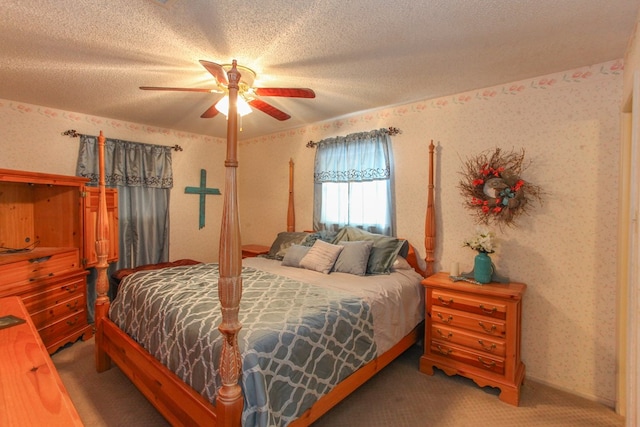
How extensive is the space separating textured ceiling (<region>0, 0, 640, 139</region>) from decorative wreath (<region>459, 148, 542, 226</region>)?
64 cm

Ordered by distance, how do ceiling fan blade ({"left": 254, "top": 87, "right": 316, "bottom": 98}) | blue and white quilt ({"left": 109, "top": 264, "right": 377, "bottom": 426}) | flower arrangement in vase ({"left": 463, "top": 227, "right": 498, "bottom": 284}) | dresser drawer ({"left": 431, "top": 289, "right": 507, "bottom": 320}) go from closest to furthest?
blue and white quilt ({"left": 109, "top": 264, "right": 377, "bottom": 426}) → ceiling fan blade ({"left": 254, "top": 87, "right": 316, "bottom": 98}) → dresser drawer ({"left": 431, "top": 289, "right": 507, "bottom": 320}) → flower arrangement in vase ({"left": 463, "top": 227, "right": 498, "bottom": 284})

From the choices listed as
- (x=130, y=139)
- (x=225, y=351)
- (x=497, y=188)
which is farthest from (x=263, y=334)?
(x=130, y=139)

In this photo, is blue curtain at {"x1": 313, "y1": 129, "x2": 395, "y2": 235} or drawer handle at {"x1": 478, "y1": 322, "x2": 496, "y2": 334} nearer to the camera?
drawer handle at {"x1": 478, "y1": 322, "x2": 496, "y2": 334}

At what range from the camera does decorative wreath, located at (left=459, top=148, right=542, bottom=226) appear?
2.43 metres

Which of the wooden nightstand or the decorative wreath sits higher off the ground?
the decorative wreath

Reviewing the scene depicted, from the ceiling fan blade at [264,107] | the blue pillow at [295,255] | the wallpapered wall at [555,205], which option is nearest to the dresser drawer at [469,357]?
the wallpapered wall at [555,205]

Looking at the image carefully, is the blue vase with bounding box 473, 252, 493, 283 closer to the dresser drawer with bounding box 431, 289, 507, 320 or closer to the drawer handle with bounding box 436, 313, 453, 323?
the dresser drawer with bounding box 431, 289, 507, 320

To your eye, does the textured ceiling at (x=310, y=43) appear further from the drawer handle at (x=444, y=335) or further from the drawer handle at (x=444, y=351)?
the drawer handle at (x=444, y=351)

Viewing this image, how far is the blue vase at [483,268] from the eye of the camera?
7.92ft

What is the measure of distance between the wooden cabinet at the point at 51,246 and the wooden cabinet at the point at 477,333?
3.20m

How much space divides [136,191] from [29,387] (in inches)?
137

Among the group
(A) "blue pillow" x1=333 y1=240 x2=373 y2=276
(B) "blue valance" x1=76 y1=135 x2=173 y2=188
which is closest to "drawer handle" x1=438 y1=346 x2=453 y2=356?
(A) "blue pillow" x1=333 y1=240 x2=373 y2=276

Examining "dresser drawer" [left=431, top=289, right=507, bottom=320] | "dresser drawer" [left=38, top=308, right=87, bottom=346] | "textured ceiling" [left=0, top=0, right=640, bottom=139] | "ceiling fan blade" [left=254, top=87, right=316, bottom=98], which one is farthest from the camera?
"dresser drawer" [left=38, top=308, right=87, bottom=346]

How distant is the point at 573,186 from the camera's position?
229 cm
